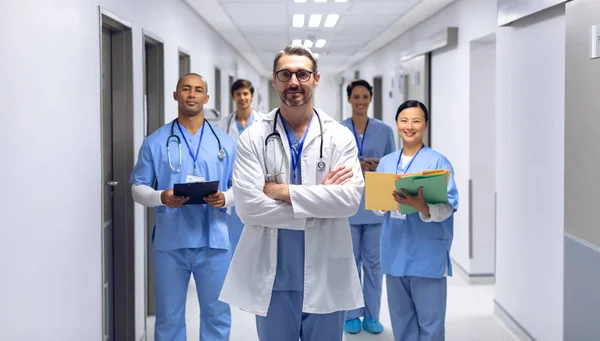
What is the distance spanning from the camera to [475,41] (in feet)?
18.5

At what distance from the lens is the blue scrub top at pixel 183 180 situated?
10.7 ft

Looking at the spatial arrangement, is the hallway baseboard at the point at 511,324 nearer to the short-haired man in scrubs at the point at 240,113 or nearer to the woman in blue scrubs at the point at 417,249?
the woman in blue scrubs at the point at 417,249

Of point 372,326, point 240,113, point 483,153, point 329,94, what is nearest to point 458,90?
point 483,153

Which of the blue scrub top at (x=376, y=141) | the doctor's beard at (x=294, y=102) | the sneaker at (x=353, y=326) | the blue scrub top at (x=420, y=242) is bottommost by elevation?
the sneaker at (x=353, y=326)

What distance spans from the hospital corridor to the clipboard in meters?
0.01

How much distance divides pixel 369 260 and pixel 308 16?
12.1ft

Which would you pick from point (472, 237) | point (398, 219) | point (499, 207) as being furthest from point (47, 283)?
point (472, 237)

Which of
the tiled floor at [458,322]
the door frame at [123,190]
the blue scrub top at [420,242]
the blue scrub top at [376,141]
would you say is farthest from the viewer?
the blue scrub top at [376,141]

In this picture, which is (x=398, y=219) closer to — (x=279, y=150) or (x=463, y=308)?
(x=279, y=150)

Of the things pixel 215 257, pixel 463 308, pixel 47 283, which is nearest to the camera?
pixel 47 283

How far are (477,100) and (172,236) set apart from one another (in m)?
3.34

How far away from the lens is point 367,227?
14.1ft

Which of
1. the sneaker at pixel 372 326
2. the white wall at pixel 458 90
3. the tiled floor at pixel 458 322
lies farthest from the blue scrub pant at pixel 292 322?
the white wall at pixel 458 90

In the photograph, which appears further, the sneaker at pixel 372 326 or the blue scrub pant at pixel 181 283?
the sneaker at pixel 372 326
